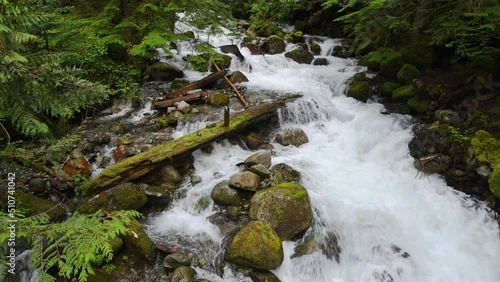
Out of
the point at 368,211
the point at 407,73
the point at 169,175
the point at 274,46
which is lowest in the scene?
the point at 368,211

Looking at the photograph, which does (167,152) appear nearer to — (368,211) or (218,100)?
(218,100)

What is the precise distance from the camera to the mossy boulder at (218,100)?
952 cm

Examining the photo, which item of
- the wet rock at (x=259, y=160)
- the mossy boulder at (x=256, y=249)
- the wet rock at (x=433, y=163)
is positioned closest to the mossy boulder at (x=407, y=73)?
the wet rock at (x=433, y=163)

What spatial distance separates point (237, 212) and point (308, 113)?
4.84m

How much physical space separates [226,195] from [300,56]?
392 inches

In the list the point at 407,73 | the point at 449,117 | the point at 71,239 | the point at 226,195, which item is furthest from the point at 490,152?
the point at 71,239

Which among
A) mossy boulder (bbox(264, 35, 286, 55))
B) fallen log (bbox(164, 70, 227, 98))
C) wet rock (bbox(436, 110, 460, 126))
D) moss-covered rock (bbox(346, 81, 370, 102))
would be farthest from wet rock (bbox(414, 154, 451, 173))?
mossy boulder (bbox(264, 35, 286, 55))

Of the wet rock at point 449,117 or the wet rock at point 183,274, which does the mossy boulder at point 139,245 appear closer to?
the wet rock at point 183,274

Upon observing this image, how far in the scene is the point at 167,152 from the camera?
6566 millimetres

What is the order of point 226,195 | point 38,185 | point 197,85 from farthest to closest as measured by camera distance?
point 197,85
point 226,195
point 38,185

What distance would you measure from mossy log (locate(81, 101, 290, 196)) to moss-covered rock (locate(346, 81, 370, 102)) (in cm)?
345

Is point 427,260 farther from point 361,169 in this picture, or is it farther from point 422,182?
point 361,169

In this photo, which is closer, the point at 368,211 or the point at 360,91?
the point at 368,211

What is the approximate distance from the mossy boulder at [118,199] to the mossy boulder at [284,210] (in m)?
2.26
